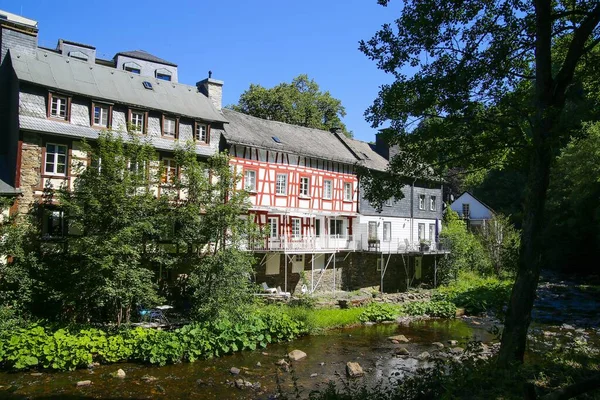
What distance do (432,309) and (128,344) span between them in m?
15.7

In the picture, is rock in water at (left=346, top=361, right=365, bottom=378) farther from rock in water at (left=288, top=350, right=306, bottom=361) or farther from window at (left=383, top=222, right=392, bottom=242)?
window at (left=383, top=222, right=392, bottom=242)

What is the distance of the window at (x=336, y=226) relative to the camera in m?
28.6

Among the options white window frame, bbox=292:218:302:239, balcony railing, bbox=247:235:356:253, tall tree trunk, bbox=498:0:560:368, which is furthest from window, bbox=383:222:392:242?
tall tree trunk, bbox=498:0:560:368

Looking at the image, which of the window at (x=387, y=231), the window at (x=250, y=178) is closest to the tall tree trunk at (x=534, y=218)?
the window at (x=250, y=178)

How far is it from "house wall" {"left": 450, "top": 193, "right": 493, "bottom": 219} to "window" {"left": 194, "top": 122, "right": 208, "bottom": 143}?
33.9 m

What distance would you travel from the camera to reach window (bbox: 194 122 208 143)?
74.6ft

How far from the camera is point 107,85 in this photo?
822 inches

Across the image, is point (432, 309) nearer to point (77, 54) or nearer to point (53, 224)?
point (53, 224)

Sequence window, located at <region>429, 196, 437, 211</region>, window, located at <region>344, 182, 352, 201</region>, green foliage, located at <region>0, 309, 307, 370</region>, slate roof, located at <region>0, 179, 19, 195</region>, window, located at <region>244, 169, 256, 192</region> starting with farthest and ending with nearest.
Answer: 1. window, located at <region>429, 196, 437, 211</region>
2. window, located at <region>344, 182, 352, 201</region>
3. window, located at <region>244, 169, 256, 192</region>
4. slate roof, located at <region>0, 179, 19, 195</region>
5. green foliage, located at <region>0, 309, 307, 370</region>

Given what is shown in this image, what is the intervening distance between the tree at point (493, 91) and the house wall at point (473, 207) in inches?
1597

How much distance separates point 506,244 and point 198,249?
24.8 metres

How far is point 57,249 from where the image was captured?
1761cm

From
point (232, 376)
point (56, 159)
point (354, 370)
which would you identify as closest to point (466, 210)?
point (354, 370)

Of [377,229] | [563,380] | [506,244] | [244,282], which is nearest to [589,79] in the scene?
[563,380]
